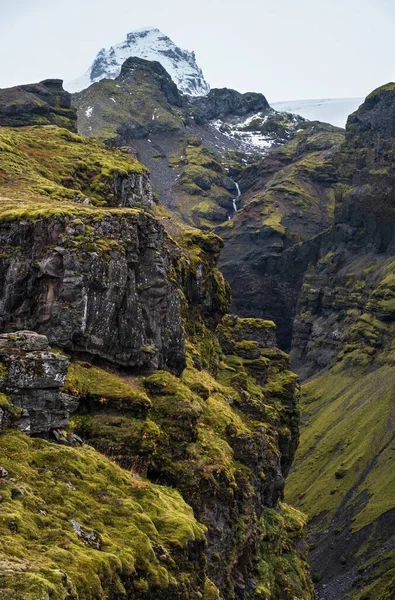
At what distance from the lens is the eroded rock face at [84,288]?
52.3 m

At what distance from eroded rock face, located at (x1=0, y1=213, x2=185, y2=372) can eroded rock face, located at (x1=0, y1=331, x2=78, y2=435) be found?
12760 mm

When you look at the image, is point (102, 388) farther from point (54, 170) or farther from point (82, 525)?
point (54, 170)

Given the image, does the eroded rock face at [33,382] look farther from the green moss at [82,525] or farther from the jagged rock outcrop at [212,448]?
the jagged rock outcrop at [212,448]

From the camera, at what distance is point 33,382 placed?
36875mm

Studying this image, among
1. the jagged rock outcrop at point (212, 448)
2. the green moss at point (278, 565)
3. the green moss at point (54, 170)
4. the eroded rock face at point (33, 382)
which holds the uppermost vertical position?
the green moss at point (54, 170)

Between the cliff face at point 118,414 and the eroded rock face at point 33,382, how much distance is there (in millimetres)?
80

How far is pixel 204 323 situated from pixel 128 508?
206 ft

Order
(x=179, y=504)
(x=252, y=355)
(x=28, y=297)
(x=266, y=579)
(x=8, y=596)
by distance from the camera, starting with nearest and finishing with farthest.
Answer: (x=8, y=596) → (x=179, y=504) → (x=28, y=297) → (x=266, y=579) → (x=252, y=355)

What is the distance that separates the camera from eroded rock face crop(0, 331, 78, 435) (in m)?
36.1

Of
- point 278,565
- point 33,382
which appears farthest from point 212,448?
point 33,382

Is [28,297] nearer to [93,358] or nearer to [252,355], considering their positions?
[93,358]

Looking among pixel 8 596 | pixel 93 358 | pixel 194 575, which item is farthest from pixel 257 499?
pixel 8 596

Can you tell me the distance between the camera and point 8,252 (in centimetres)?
5562

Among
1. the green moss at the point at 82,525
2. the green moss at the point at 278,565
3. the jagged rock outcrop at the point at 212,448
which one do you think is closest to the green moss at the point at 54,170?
the jagged rock outcrop at the point at 212,448
